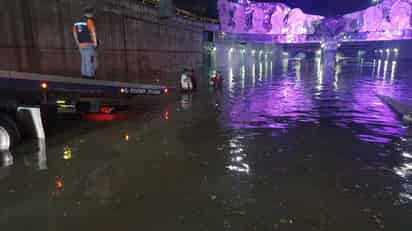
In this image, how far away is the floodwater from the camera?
3.79 metres

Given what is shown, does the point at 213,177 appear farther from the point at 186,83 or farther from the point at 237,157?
the point at 186,83

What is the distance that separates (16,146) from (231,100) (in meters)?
9.14

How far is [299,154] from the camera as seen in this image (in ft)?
20.6

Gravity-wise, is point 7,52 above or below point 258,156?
above

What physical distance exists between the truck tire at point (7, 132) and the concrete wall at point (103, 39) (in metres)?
7.62

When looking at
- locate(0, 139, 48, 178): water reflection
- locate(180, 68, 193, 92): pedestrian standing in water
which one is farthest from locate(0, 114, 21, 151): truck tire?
locate(180, 68, 193, 92): pedestrian standing in water

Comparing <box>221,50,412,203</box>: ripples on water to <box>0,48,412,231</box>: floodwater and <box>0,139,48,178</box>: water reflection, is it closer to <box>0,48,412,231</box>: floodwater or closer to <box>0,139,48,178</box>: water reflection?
<box>0,48,412,231</box>: floodwater

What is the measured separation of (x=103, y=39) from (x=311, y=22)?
3910 inches

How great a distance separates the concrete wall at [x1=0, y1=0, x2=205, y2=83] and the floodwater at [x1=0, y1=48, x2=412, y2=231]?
708 cm

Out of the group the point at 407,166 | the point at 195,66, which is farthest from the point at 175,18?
the point at 407,166

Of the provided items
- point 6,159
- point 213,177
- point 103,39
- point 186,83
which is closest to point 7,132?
point 6,159

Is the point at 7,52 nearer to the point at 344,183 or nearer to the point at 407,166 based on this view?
the point at 344,183

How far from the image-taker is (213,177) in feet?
16.6

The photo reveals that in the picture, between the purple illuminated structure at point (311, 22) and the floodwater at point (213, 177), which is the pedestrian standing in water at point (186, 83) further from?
the purple illuminated structure at point (311, 22)
